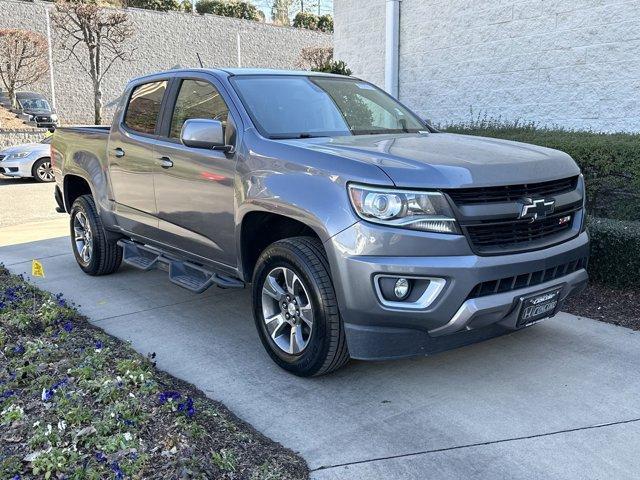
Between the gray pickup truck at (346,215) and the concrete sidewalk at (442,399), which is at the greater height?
the gray pickup truck at (346,215)

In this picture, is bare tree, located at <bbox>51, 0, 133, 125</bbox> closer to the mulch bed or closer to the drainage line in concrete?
the mulch bed

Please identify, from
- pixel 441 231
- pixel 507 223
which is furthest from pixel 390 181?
pixel 507 223

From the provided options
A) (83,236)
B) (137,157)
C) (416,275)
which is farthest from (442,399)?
(83,236)

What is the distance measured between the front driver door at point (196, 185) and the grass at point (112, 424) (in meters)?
0.96

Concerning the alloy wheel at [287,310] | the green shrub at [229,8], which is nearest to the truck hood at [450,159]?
the alloy wheel at [287,310]

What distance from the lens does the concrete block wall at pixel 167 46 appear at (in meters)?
30.7

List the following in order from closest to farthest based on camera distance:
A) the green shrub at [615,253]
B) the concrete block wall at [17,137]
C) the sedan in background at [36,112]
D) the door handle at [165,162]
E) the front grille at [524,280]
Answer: the front grille at [524,280], the door handle at [165,162], the green shrub at [615,253], the concrete block wall at [17,137], the sedan in background at [36,112]

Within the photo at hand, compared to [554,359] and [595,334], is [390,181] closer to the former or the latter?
[554,359]

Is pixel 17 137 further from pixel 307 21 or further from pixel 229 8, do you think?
pixel 307 21

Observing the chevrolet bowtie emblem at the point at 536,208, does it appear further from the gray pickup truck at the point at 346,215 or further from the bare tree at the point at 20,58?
the bare tree at the point at 20,58

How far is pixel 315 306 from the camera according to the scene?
356 centimetres

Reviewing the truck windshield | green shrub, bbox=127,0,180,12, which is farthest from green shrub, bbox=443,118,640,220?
green shrub, bbox=127,0,180,12

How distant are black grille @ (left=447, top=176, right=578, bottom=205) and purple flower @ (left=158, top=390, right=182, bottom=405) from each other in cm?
184

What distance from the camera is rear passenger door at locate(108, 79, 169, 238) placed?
17.0ft
